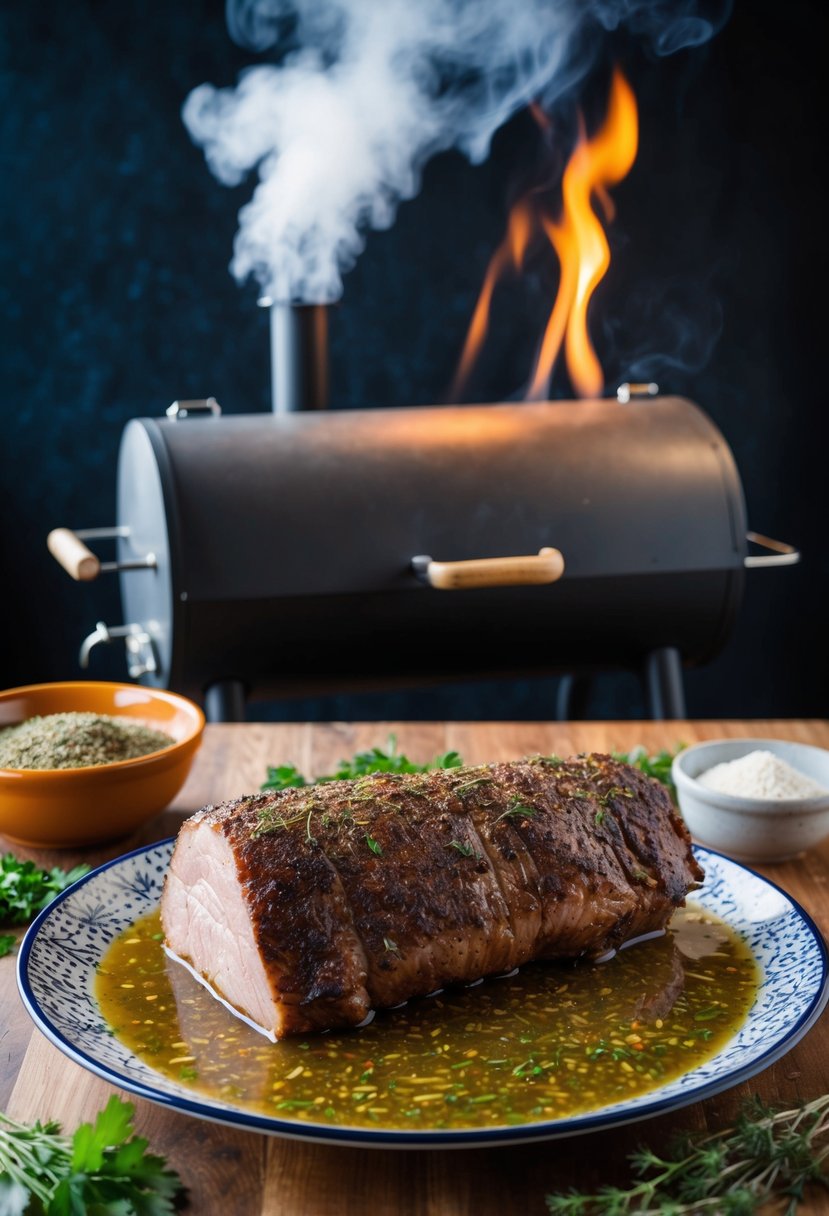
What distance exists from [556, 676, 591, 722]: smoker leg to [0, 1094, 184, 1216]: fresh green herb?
3.07 m

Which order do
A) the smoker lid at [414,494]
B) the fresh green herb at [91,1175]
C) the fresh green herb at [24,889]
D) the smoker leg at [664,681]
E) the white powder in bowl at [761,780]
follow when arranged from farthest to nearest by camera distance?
the smoker leg at [664,681]
the smoker lid at [414,494]
the white powder in bowl at [761,780]
the fresh green herb at [24,889]
the fresh green herb at [91,1175]

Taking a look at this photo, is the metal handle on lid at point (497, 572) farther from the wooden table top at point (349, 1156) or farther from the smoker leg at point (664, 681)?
the wooden table top at point (349, 1156)

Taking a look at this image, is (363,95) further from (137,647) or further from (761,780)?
(761,780)

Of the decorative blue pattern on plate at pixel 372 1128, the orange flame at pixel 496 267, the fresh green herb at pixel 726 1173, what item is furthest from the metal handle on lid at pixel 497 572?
the orange flame at pixel 496 267

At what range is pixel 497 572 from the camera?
9.59 feet

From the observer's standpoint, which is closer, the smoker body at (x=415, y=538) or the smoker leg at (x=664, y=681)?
the smoker body at (x=415, y=538)

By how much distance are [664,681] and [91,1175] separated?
2507mm

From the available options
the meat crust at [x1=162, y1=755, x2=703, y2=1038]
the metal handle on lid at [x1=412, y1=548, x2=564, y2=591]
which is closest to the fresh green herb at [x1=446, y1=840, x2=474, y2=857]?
the meat crust at [x1=162, y1=755, x2=703, y2=1038]

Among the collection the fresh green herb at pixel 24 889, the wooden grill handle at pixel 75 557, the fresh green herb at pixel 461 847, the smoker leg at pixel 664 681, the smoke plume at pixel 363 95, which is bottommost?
the smoker leg at pixel 664 681

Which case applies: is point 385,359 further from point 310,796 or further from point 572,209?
point 310,796

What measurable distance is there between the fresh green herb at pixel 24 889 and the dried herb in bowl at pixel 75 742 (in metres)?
0.17

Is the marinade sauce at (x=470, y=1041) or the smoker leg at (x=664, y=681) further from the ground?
the marinade sauce at (x=470, y=1041)

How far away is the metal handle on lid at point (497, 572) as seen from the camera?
2.92 meters

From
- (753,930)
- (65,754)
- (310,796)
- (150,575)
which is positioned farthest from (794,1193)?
(150,575)
